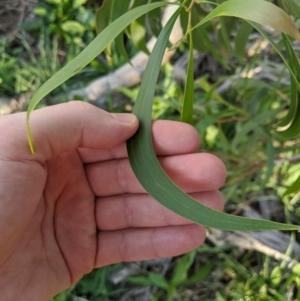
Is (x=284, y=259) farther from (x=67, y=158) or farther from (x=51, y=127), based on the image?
(x=51, y=127)

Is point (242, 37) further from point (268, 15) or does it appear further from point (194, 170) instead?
point (268, 15)

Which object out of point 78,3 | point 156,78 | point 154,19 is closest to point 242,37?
point 154,19

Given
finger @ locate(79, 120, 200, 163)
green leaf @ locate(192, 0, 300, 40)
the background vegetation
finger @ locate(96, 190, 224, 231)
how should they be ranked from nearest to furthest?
green leaf @ locate(192, 0, 300, 40) < finger @ locate(79, 120, 200, 163) < finger @ locate(96, 190, 224, 231) < the background vegetation

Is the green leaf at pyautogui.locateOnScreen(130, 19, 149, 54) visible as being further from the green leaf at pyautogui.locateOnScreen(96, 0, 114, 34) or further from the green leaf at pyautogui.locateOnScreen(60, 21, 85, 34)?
the green leaf at pyautogui.locateOnScreen(60, 21, 85, 34)

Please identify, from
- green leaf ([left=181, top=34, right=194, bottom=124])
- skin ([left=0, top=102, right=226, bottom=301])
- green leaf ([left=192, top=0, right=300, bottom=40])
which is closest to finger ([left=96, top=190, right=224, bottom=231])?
skin ([left=0, top=102, right=226, bottom=301])

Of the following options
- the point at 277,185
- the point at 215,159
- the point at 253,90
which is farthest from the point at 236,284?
the point at 215,159

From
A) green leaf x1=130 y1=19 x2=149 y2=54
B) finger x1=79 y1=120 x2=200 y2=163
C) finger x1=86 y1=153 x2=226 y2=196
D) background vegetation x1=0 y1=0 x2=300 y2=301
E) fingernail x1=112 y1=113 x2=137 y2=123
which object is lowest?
background vegetation x1=0 y1=0 x2=300 y2=301

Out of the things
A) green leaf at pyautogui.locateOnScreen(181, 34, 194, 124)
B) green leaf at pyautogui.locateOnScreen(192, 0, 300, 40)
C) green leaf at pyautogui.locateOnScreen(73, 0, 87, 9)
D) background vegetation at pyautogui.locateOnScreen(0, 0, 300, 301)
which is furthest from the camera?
green leaf at pyautogui.locateOnScreen(73, 0, 87, 9)

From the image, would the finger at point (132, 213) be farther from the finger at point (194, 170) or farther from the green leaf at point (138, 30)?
the green leaf at point (138, 30)

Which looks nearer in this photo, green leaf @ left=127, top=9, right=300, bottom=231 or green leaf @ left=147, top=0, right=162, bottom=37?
green leaf @ left=127, top=9, right=300, bottom=231
